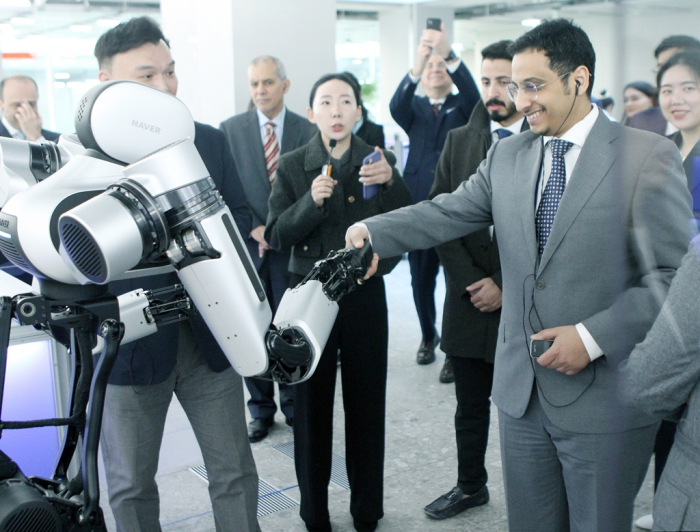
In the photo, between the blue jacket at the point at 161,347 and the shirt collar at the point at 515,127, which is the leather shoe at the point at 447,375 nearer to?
the shirt collar at the point at 515,127

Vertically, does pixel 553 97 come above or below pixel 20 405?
above

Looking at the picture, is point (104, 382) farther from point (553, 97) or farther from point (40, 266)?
point (553, 97)

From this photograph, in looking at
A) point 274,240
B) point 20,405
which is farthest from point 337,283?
point 20,405

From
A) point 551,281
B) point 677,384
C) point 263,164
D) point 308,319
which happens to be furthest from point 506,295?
point 263,164

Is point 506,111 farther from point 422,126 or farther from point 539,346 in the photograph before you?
point 422,126

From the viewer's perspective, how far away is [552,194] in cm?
142

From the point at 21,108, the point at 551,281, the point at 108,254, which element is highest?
the point at 21,108

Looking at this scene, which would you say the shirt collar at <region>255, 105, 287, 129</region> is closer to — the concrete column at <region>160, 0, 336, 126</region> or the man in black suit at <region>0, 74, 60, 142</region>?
the concrete column at <region>160, 0, 336, 126</region>

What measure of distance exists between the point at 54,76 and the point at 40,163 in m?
6.91

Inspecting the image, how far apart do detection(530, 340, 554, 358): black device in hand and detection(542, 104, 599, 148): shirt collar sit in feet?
1.31

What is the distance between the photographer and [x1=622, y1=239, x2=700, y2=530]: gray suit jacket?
0.70 metres

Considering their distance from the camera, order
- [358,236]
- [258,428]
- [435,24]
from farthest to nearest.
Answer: [258,428]
[435,24]
[358,236]

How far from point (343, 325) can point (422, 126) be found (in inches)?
89.9

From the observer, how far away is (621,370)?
34.7 inches
